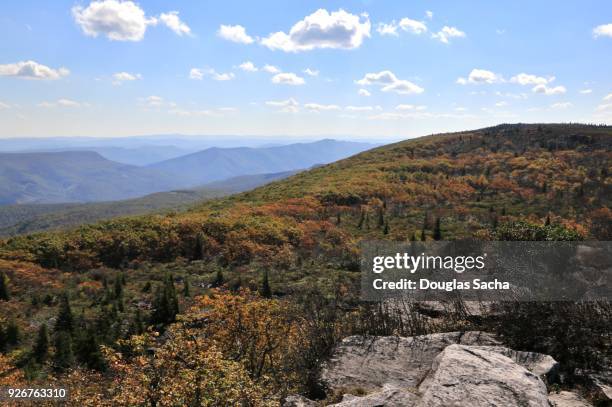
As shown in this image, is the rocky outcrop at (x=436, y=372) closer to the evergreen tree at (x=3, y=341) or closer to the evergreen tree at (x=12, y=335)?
the evergreen tree at (x=3, y=341)

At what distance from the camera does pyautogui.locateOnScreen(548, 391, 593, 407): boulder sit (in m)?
10.2

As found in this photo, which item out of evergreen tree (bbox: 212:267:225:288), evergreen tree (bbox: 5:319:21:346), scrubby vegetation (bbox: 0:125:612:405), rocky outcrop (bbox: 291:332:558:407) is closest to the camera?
rocky outcrop (bbox: 291:332:558:407)

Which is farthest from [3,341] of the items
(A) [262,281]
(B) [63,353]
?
(A) [262,281]

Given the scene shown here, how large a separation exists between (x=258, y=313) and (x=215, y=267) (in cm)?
2041

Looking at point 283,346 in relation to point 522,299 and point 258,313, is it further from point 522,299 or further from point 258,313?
point 522,299

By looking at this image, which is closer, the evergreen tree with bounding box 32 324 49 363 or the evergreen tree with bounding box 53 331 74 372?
the evergreen tree with bounding box 53 331 74 372

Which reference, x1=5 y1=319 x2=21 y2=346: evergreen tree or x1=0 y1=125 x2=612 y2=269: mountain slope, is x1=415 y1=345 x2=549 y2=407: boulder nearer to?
x1=0 y1=125 x2=612 y2=269: mountain slope

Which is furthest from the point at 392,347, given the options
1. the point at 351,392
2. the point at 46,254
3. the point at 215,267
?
the point at 46,254

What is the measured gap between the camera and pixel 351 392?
1167cm

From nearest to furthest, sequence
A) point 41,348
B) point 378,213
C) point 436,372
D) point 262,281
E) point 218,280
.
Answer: point 436,372
point 41,348
point 262,281
point 218,280
point 378,213

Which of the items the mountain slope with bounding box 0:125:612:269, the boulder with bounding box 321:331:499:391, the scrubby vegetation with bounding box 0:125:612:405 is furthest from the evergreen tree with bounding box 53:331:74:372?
the mountain slope with bounding box 0:125:612:269

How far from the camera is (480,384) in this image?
30.2 ft

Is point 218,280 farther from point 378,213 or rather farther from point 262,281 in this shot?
point 378,213

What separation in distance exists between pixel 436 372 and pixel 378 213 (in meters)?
44.5
